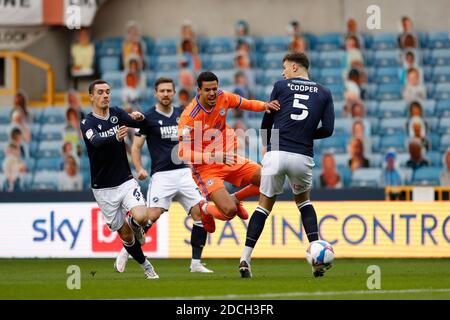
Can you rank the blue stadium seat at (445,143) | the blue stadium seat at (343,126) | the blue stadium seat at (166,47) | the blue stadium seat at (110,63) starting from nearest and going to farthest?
the blue stadium seat at (445,143), the blue stadium seat at (343,126), the blue stadium seat at (166,47), the blue stadium seat at (110,63)

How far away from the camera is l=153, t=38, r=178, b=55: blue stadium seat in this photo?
23906 millimetres

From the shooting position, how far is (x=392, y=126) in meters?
21.2

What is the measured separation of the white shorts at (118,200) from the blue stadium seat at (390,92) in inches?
371

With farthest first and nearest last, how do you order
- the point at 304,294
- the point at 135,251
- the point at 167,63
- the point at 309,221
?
the point at 167,63 → the point at 135,251 → the point at 309,221 → the point at 304,294

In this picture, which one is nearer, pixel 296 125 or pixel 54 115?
pixel 296 125

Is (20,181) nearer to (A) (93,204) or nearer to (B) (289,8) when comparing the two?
(A) (93,204)

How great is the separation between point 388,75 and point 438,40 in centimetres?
123

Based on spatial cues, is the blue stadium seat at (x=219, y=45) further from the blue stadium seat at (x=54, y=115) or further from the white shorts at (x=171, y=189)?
the white shorts at (x=171, y=189)

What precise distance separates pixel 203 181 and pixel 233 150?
1.82 ft

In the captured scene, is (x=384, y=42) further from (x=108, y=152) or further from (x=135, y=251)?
(x=135, y=251)

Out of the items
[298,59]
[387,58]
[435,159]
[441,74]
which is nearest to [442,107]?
[441,74]

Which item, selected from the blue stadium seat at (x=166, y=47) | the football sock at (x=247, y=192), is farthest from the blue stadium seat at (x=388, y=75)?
the football sock at (x=247, y=192)

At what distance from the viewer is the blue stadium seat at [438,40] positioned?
2248 centimetres

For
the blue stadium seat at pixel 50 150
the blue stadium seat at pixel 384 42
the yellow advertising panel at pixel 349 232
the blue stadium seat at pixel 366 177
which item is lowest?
the yellow advertising panel at pixel 349 232
